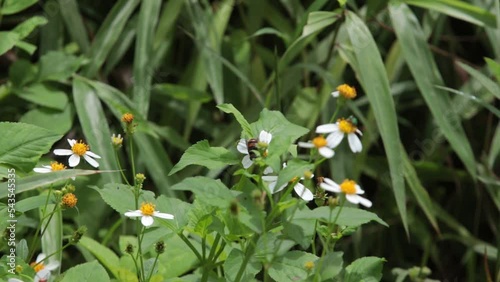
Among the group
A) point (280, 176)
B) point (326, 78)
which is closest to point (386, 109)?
point (326, 78)

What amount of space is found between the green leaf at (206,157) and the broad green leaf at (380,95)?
0.43 m

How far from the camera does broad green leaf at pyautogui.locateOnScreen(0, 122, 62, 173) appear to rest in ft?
2.68

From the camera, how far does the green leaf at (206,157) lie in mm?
778

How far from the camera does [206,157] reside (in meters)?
0.79

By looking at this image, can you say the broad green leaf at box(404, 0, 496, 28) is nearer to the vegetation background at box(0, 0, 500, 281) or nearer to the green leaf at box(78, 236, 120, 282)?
the vegetation background at box(0, 0, 500, 281)

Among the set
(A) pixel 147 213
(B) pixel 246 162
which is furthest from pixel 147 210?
(B) pixel 246 162

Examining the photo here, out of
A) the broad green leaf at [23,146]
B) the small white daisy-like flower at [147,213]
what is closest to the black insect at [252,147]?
the small white daisy-like flower at [147,213]

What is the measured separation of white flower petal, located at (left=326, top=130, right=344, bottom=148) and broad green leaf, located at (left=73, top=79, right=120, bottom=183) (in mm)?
599

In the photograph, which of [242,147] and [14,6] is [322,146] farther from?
[14,6]

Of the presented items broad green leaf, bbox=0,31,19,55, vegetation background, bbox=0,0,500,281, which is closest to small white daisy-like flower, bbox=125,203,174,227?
vegetation background, bbox=0,0,500,281

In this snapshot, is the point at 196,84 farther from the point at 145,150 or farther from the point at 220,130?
the point at 145,150

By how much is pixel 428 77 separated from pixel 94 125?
58 cm

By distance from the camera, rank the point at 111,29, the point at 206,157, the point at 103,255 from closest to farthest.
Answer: the point at 206,157 < the point at 103,255 < the point at 111,29

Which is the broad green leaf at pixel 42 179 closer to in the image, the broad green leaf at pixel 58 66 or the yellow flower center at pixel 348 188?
the yellow flower center at pixel 348 188
